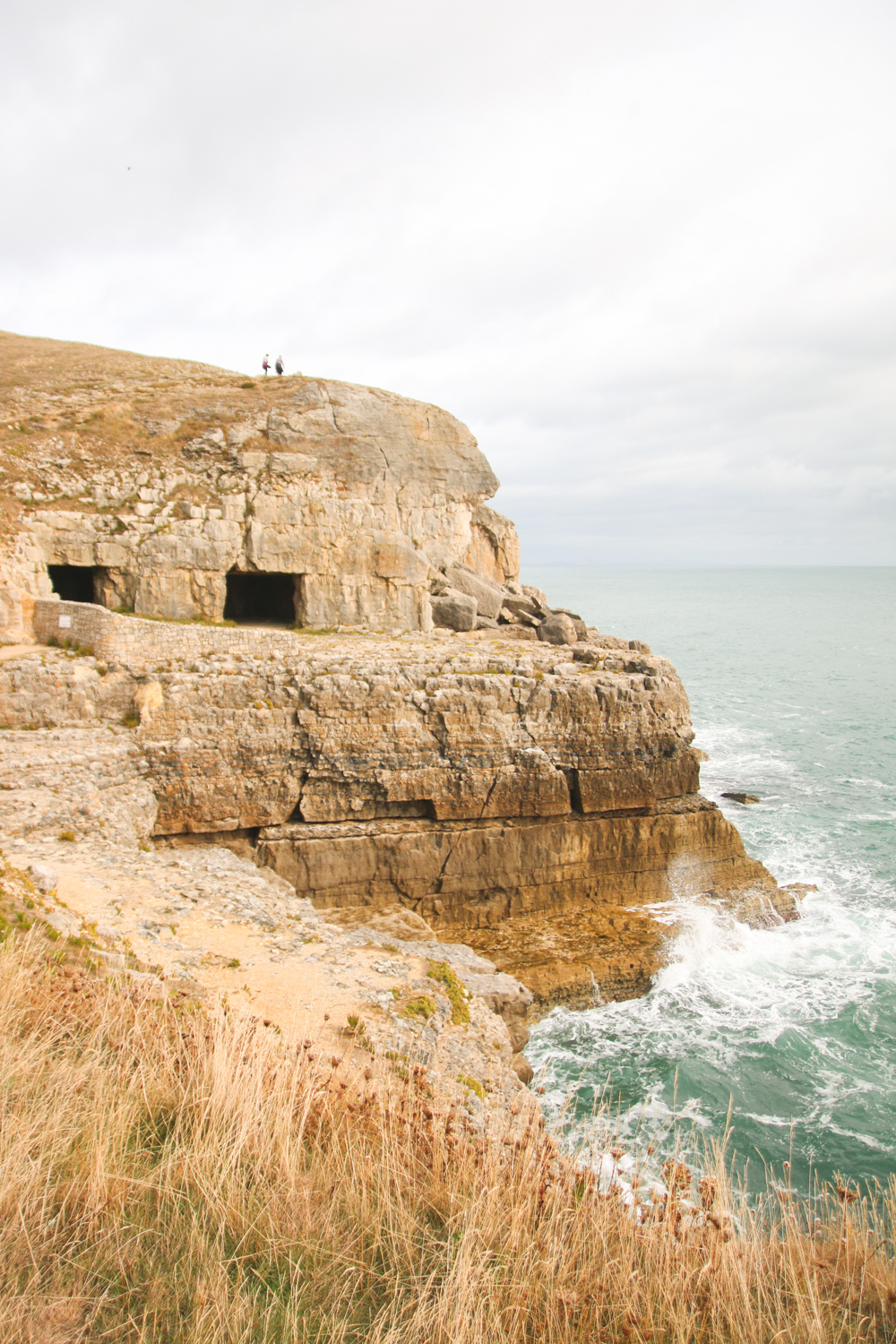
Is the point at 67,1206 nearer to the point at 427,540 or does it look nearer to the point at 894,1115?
the point at 894,1115

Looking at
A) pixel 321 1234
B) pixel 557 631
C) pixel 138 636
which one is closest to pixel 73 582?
pixel 138 636

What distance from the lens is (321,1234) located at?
3.76 m

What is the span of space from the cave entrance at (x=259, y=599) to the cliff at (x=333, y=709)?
279cm

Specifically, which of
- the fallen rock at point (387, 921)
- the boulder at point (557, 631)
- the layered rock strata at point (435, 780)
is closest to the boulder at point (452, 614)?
the boulder at point (557, 631)

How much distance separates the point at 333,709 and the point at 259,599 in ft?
34.1

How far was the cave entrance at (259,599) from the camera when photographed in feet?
72.7

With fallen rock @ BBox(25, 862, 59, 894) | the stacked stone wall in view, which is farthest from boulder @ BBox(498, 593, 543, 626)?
fallen rock @ BBox(25, 862, 59, 894)

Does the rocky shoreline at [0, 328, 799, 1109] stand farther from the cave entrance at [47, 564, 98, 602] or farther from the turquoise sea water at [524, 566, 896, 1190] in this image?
the turquoise sea water at [524, 566, 896, 1190]

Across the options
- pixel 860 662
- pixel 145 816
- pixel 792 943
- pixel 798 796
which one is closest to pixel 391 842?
pixel 145 816

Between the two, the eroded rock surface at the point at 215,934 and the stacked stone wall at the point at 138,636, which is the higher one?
the stacked stone wall at the point at 138,636

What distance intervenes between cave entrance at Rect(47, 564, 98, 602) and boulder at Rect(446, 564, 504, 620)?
10.1 meters

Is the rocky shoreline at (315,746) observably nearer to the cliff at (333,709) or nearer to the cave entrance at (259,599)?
the cliff at (333,709)

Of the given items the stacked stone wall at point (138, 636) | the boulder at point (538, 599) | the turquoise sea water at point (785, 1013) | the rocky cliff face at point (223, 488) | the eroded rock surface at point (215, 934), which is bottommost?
the turquoise sea water at point (785, 1013)

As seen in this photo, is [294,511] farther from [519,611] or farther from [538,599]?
[538,599]
